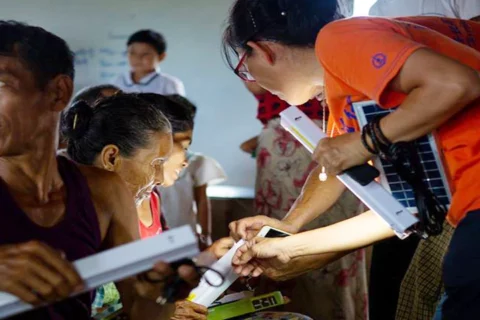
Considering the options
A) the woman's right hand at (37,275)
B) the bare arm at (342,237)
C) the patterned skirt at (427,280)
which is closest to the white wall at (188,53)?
the patterned skirt at (427,280)

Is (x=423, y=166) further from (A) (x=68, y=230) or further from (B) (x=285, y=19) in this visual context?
(A) (x=68, y=230)

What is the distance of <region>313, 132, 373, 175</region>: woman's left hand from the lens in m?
1.18

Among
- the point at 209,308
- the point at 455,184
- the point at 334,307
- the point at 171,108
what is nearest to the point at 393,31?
the point at 455,184

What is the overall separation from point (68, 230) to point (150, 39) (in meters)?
2.55

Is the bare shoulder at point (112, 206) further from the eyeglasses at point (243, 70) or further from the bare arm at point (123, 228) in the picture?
the eyeglasses at point (243, 70)

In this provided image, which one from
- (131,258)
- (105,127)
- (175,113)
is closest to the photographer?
(131,258)

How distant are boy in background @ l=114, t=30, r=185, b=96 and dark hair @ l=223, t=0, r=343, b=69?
2074 mm

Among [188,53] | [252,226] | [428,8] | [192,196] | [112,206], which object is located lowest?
[192,196]

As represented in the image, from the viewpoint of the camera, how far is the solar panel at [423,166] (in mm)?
1184

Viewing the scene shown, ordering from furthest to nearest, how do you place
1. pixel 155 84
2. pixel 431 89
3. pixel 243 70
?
1. pixel 155 84
2. pixel 243 70
3. pixel 431 89

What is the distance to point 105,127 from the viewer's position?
5.62 feet

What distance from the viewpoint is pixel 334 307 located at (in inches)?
91.2

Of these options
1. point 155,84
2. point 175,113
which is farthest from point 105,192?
point 155,84

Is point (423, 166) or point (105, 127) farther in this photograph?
point (105, 127)
